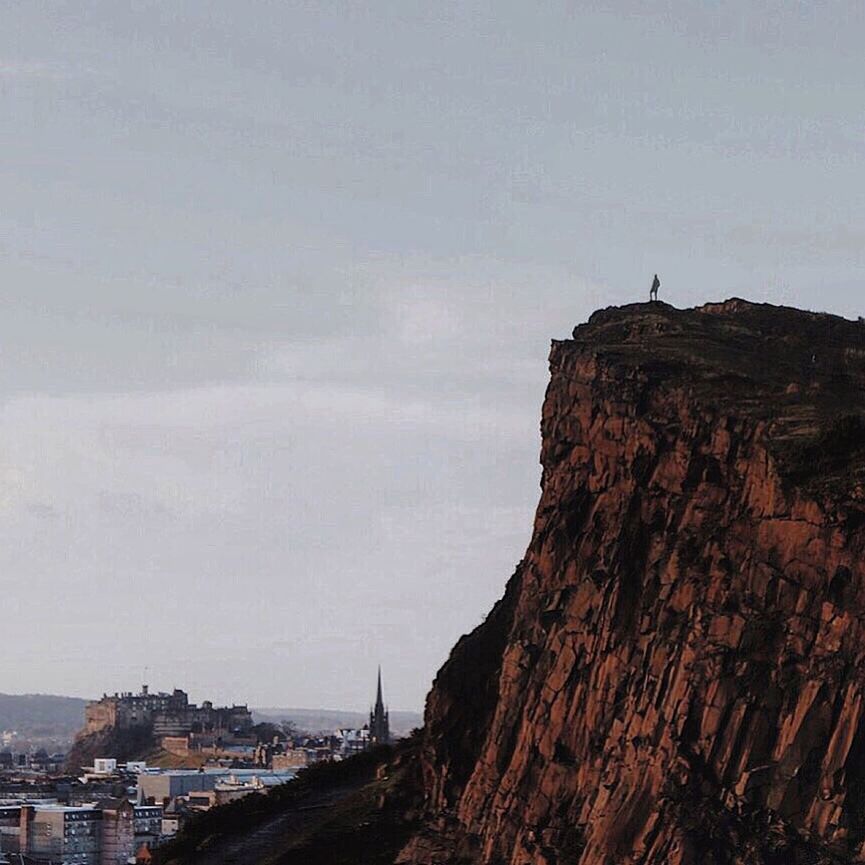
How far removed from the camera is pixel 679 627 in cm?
4109

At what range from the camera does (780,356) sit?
1876 inches

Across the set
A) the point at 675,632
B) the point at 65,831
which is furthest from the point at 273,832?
the point at 65,831

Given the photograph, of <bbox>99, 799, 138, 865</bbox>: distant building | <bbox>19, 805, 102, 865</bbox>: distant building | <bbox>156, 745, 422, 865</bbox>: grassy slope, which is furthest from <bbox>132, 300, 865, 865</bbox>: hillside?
<bbox>99, 799, 138, 865</bbox>: distant building

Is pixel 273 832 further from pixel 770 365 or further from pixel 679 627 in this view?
pixel 679 627

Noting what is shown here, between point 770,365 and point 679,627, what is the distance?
707cm

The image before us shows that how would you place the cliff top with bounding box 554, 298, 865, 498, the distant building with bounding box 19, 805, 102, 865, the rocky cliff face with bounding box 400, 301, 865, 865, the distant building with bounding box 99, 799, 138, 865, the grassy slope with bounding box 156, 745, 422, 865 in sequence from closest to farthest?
the rocky cliff face with bounding box 400, 301, 865, 865, the cliff top with bounding box 554, 298, 865, 498, the grassy slope with bounding box 156, 745, 422, 865, the distant building with bounding box 19, 805, 102, 865, the distant building with bounding box 99, 799, 138, 865

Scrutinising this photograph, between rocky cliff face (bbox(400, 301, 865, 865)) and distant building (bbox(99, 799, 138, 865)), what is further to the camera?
distant building (bbox(99, 799, 138, 865))

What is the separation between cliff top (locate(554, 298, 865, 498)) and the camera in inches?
1590

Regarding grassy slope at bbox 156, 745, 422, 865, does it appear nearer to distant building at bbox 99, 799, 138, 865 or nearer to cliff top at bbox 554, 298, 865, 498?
cliff top at bbox 554, 298, 865, 498

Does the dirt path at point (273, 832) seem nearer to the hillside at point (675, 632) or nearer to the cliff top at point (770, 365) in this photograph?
the hillside at point (675, 632)

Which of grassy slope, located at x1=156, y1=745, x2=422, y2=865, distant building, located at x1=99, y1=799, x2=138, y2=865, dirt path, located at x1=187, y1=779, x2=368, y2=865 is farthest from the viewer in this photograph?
distant building, located at x1=99, y1=799, x2=138, y2=865

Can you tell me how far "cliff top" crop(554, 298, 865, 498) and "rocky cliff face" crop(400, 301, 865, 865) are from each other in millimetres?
66

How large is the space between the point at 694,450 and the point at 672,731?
5.09 meters

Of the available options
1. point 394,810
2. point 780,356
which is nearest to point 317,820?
point 394,810
